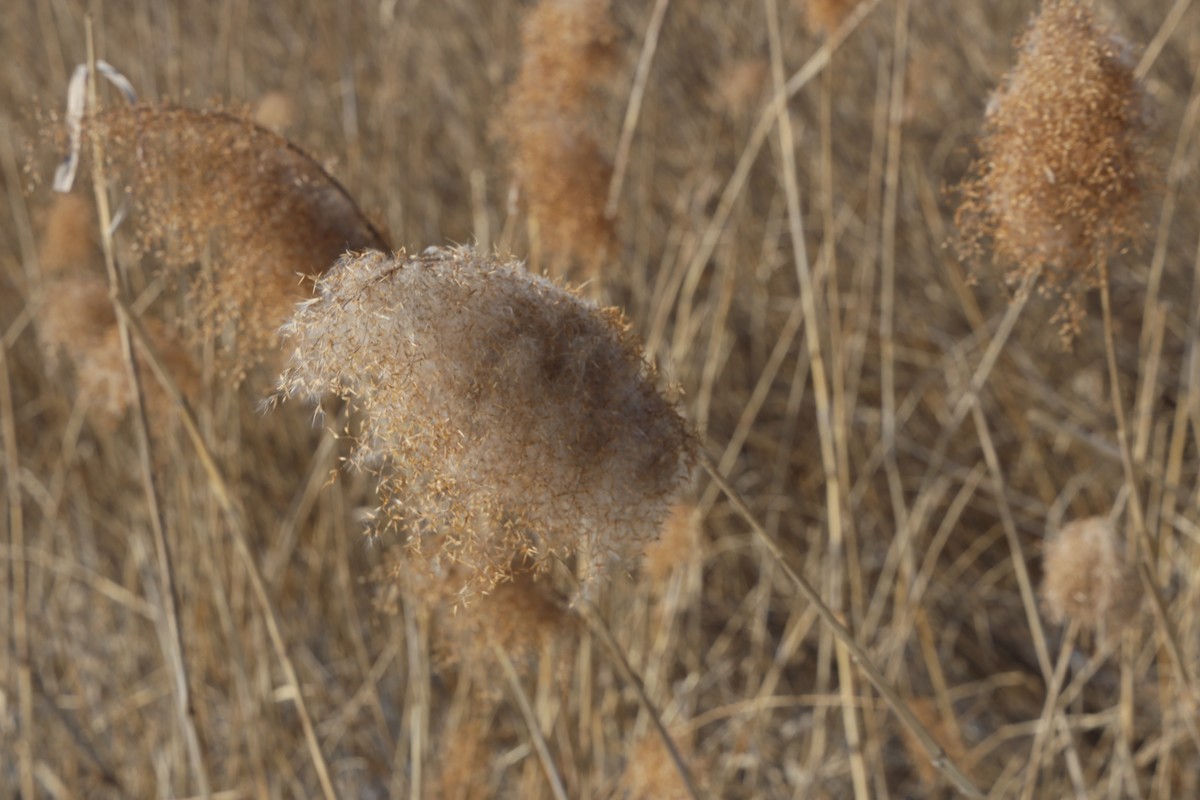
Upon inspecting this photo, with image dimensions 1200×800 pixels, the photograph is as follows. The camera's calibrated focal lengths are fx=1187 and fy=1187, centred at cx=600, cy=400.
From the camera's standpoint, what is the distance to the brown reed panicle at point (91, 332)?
1.34 m

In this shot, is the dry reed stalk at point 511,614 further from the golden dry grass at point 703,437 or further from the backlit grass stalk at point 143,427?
the backlit grass stalk at point 143,427

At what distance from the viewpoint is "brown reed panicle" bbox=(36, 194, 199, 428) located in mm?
1341

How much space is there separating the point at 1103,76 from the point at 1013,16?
2027mm


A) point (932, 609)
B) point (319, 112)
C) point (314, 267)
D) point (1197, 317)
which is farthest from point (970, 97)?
point (314, 267)

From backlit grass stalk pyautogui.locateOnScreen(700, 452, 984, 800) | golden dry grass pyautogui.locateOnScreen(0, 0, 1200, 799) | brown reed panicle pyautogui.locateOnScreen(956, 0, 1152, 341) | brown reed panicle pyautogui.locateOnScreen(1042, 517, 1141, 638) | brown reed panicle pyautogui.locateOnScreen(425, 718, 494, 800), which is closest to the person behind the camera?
backlit grass stalk pyautogui.locateOnScreen(700, 452, 984, 800)

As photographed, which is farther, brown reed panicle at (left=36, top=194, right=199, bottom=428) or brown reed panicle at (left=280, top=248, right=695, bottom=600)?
brown reed panicle at (left=36, top=194, right=199, bottom=428)

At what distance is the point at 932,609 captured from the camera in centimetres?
235

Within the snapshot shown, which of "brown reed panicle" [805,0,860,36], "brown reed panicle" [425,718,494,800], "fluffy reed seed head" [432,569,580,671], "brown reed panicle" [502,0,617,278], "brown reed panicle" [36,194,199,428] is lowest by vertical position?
"brown reed panicle" [425,718,494,800]

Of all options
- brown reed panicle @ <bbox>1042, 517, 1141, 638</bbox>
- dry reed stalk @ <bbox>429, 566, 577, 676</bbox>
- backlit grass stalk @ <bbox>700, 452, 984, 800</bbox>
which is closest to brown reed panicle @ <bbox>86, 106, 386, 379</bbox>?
dry reed stalk @ <bbox>429, 566, 577, 676</bbox>

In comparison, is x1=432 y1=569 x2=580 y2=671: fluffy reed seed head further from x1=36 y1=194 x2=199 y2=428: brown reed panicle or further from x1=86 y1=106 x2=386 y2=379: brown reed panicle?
x1=36 y1=194 x2=199 y2=428: brown reed panicle

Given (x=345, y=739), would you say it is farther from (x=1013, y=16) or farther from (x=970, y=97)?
(x=1013, y=16)

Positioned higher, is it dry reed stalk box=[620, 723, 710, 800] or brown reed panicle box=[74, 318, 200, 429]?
brown reed panicle box=[74, 318, 200, 429]

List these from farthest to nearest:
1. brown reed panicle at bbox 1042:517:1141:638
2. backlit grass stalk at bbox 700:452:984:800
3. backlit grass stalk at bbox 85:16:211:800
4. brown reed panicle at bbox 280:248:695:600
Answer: brown reed panicle at bbox 1042:517:1141:638
backlit grass stalk at bbox 85:16:211:800
backlit grass stalk at bbox 700:452:984:800
brown reed panicle at bbox 280:248:695:600

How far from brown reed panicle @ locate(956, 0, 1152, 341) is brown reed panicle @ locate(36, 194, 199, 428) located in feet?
2.58
